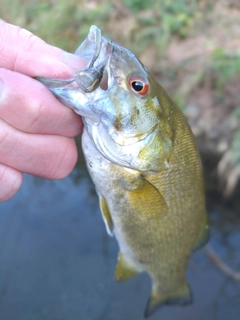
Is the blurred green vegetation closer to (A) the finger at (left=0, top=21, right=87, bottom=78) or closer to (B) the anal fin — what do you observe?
(B) the anal fin

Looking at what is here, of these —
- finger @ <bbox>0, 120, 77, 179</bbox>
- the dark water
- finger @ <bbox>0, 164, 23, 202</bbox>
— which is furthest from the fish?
the dark water

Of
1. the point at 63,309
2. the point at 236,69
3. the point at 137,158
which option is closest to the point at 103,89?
the point at 137,158

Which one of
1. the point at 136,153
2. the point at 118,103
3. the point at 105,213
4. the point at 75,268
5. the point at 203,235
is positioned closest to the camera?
the point at 118,103

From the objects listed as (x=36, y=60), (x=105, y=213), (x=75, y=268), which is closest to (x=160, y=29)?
(x=75, y=268)

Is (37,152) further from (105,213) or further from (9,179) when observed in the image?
(105,213)

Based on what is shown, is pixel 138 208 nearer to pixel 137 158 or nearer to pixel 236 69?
pixel 137 158

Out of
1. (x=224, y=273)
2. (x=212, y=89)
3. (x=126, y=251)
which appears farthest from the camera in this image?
(x=212, y=89)
